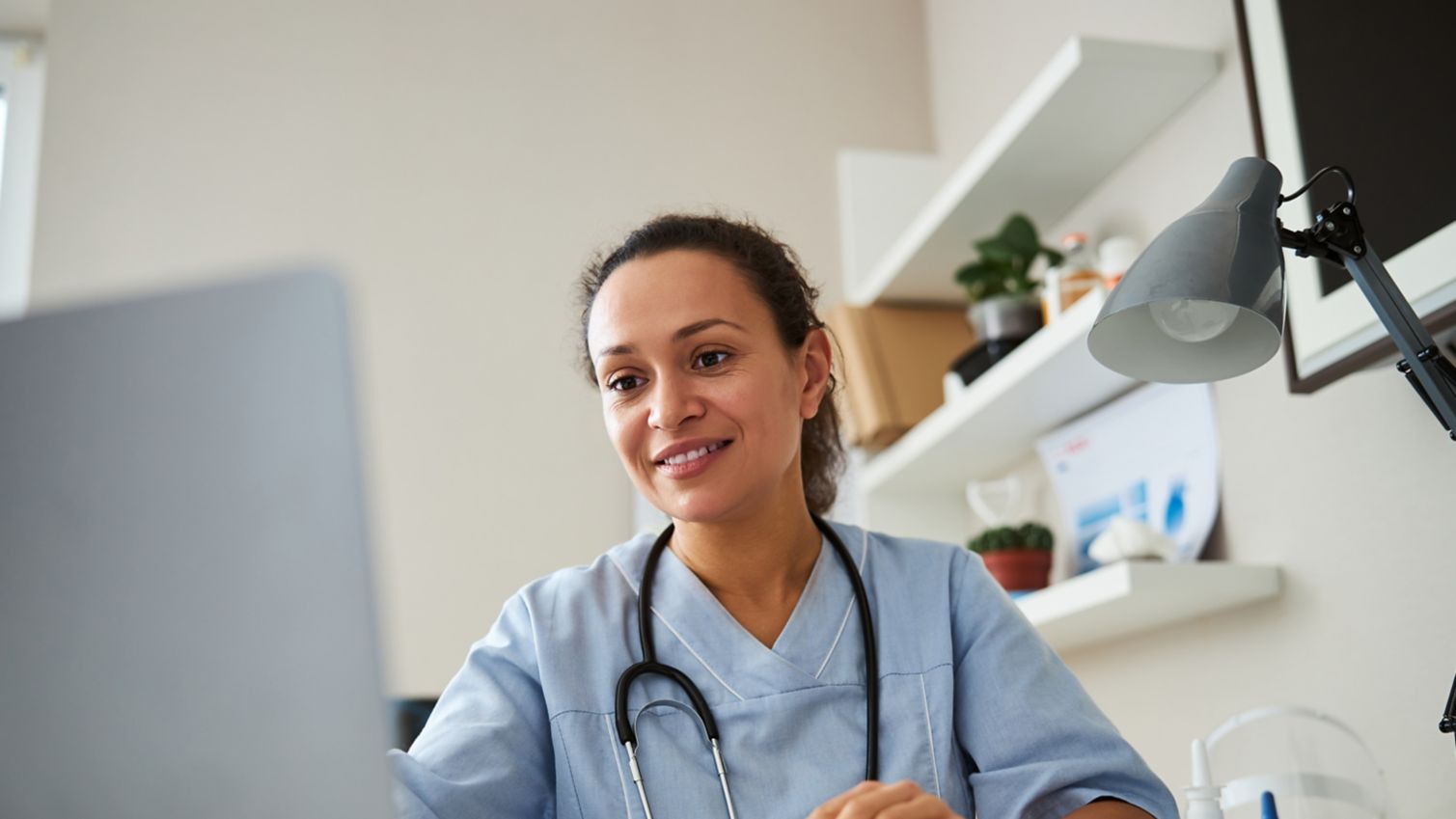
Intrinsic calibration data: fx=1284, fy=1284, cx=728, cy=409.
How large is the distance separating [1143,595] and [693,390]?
2.38ft

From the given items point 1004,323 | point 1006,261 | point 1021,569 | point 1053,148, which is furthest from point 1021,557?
point 1053,148

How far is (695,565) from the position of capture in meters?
1.22

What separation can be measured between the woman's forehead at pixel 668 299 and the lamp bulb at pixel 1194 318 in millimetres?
368

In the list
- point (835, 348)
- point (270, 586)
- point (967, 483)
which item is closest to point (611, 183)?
point (967, 483)

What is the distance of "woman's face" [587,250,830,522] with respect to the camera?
3.80 ft

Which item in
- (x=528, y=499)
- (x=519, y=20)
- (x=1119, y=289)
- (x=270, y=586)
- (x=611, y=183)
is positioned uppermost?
(x=519, y=20)

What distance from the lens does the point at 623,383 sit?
1.20 m

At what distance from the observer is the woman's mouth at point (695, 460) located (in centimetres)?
116

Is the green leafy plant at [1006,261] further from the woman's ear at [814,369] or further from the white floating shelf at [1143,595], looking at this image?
the woman's ear at [814,369]

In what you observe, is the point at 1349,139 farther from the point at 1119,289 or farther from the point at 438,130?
the point at 438,130

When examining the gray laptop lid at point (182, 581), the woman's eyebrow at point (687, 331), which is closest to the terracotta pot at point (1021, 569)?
the woman's eyebrow at point (687, 331)

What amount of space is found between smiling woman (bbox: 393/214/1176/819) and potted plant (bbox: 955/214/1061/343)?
77 cm

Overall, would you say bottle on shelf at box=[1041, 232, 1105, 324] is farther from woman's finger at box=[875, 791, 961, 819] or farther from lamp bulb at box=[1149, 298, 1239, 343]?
woman's finger at box=[875, 791, 961, 819]

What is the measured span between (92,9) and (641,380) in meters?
2.16
